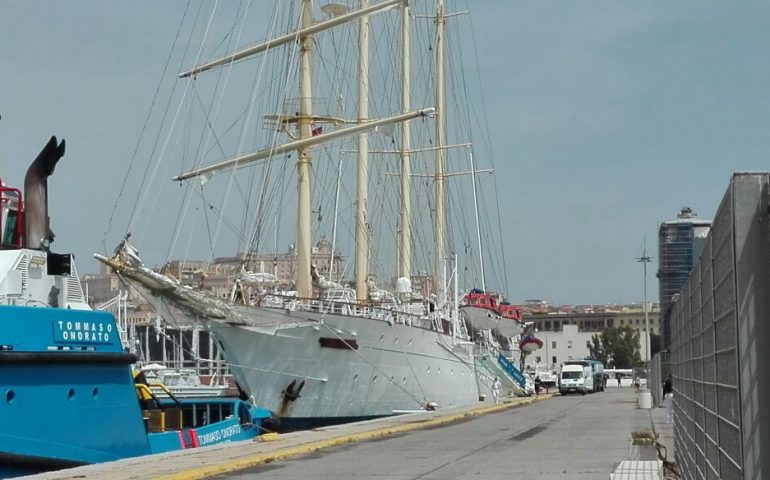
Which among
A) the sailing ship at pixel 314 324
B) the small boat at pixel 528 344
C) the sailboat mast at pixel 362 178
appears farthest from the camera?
the small boat at pixel 528 344

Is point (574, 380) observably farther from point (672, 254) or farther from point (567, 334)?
point (567, 334)

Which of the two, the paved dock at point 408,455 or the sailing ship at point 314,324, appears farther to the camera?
the sailing ship at point 314,324

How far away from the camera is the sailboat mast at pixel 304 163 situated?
4088 cm

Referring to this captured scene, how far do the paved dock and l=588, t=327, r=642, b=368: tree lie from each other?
11886cm

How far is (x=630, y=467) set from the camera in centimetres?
1556

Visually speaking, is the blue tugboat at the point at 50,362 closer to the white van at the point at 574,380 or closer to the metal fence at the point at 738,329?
the metal fence at the point at 738,329

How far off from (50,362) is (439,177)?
46744mm

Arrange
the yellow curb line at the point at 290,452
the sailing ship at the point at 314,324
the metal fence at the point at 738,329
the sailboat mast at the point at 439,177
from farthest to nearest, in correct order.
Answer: the sailboat mast at the point at 439,177
the sailing ship at the point at 314,324
the yellow curb line at the point at 290,452
the metal fence at the point at 738,329

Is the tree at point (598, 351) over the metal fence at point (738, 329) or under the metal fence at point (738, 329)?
under

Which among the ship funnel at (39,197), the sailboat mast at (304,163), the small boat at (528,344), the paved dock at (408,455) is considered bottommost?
the paved dock at (408,455)

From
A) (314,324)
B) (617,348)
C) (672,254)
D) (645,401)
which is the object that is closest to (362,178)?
(314,324)

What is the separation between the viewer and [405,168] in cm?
5772

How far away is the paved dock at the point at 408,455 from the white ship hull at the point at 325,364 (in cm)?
943

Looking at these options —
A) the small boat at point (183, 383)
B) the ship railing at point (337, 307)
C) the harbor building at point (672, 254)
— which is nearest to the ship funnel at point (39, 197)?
the small boat at point (183, 383)
